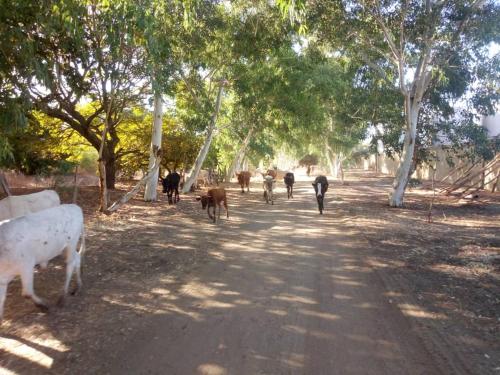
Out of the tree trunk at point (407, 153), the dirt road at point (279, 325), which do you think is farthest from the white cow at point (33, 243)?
the tree trunk at point (407, 153)

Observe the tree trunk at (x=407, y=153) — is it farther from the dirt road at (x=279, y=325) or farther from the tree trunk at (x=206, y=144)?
the dirt road at (x=279, y=325)

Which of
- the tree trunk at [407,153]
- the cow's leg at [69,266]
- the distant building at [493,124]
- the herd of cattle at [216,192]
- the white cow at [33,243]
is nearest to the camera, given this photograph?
the white cow at [33,243]

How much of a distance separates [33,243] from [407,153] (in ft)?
49.3

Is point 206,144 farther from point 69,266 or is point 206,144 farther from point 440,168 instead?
point 440,168

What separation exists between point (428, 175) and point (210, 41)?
25.1 meters

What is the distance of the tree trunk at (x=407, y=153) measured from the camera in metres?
16.1

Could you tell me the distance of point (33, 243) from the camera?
4746 mm

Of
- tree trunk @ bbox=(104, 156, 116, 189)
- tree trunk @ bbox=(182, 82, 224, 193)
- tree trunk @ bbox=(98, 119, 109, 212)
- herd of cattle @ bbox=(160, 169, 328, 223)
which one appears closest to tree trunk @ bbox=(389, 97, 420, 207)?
herd of cattle @ bbox=(160, 169, 328, 223)

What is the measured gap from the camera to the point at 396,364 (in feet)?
13.3

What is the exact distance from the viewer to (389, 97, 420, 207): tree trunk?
16.1 m

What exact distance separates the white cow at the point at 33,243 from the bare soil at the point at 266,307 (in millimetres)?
591

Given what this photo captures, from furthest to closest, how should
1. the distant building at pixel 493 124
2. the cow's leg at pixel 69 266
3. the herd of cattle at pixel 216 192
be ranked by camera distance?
the distant building at pixel 493 124 → the herd of cattle at pixel 216 192 → the cow's leg at pixel 69 266

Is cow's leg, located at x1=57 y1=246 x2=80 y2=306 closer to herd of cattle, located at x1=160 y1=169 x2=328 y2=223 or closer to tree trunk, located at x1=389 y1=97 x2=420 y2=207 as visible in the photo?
herd of cattle, located at x1=160 y1=169 x2=328 y2=223

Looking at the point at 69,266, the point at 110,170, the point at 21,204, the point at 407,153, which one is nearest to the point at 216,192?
the point at 21,204
